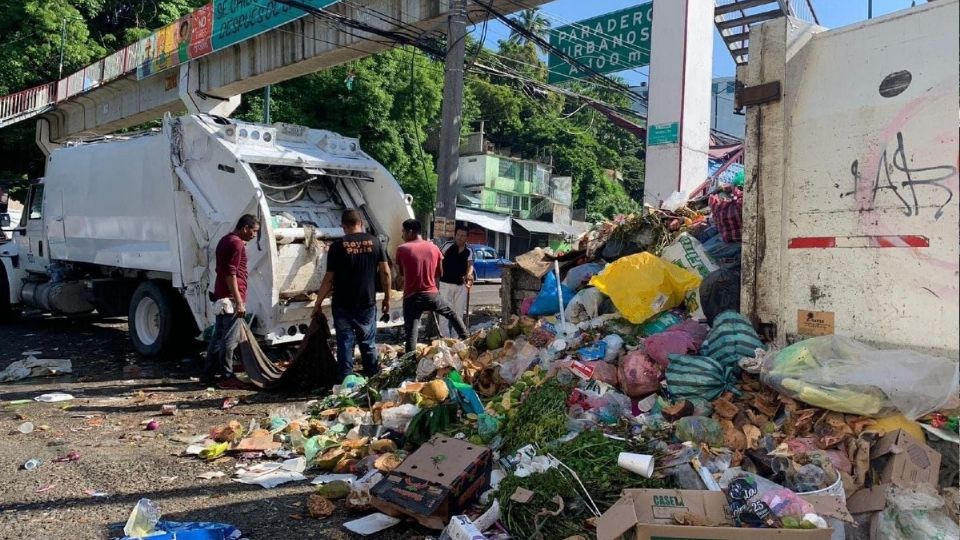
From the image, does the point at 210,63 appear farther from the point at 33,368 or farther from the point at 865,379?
the point at 865,379

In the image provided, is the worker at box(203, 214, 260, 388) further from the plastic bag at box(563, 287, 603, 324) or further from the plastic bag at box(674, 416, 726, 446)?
the plastic bag at box(674, 416, 726, 446)

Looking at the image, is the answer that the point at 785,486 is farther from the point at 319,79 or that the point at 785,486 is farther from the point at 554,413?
the point at 319,79

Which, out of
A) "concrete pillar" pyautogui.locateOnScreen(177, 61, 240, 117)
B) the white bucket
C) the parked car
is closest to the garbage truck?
the white bucket

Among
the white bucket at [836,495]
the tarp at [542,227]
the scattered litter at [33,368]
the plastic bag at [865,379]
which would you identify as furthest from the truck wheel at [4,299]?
the tarp at [542,227]

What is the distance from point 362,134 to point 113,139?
11.5 meters

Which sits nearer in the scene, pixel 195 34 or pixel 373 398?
pixel 373 398

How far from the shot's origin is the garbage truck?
625 centimetres

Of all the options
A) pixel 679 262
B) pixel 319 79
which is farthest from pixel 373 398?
pixel 319 79

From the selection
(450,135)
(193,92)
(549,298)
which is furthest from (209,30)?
(549,298)

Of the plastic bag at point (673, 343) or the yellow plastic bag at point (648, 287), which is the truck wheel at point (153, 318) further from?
the plastic bag at point (673, 343)

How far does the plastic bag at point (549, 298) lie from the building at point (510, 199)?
23749 mm

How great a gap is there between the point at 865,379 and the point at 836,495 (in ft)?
2.10

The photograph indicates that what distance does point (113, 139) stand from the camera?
7.83 meters

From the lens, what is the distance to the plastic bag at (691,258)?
4473mm
